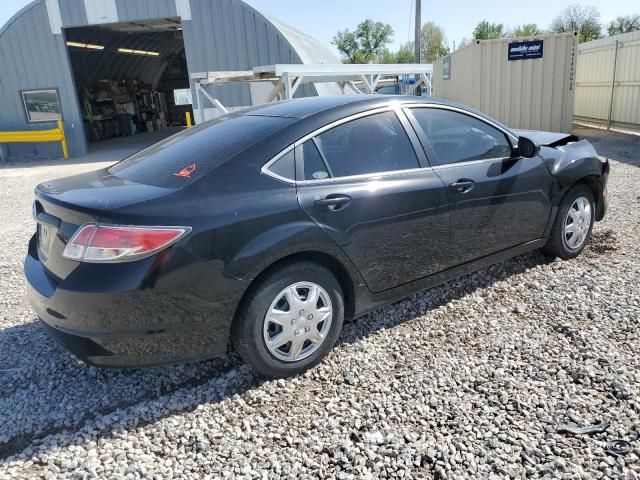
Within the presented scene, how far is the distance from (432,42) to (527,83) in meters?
57.3

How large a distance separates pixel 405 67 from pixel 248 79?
13.0ft

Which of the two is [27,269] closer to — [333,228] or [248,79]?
→ [333,228]

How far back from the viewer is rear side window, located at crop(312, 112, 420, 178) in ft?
10.3

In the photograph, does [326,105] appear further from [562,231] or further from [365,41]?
[365,41]

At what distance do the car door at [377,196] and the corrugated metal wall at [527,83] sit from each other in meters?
11.3

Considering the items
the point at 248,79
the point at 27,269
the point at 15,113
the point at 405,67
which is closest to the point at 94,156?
the point at 15,113

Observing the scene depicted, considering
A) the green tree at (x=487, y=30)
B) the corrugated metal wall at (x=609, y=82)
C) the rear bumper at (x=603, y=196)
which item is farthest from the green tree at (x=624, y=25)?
the rear bumper at (x=603, y=196)

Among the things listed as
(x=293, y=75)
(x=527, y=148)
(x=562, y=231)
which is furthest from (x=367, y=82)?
(x=527, y=148)

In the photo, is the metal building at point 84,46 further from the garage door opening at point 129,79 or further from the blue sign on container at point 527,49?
the blue sign on container at point 527,49

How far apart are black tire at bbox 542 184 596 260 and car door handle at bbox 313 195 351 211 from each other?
2.34 metres

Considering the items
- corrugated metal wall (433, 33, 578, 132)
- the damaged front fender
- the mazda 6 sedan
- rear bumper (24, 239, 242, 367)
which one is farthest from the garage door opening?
rear bumper (24, 239, 242, 367)

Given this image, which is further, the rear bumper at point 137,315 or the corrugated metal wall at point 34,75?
the corrugated metal wall at point 34,75

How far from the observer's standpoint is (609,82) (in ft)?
52.7

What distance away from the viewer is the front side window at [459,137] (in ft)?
11.9
